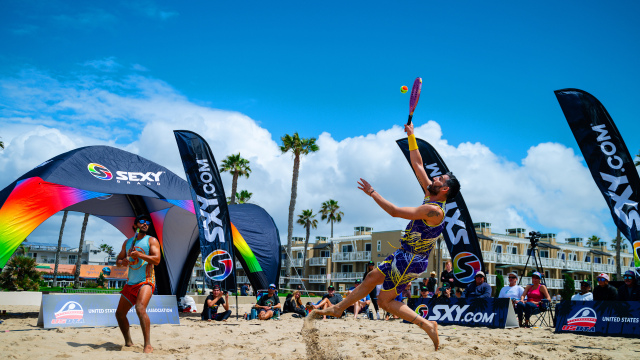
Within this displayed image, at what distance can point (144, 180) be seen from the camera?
12695 millimetres

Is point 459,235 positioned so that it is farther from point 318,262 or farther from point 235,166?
point 318,262

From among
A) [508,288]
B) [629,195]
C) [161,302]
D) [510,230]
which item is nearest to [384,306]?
[161,302]

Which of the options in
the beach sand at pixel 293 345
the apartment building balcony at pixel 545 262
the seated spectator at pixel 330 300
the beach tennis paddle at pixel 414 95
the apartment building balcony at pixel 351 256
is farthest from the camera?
the apartment building balcony at pixel 351 256

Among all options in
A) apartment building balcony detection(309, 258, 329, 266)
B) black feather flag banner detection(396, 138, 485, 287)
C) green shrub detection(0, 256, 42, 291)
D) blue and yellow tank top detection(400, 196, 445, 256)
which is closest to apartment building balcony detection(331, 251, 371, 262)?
apartment building balcony detection(309, 258, 329, 266)

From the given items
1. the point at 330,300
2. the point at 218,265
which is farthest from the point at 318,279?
the point at 218,265

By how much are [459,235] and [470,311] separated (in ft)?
7.50

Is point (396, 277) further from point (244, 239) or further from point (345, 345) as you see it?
point (244, 239)

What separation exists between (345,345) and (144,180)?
798cm

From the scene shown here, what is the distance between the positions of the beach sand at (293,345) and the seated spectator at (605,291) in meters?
1.29

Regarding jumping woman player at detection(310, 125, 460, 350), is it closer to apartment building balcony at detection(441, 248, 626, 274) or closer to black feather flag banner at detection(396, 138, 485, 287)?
black feather flag banner at detection(396, 138, 485, 287)

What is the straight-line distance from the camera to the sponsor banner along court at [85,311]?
839 centimetres

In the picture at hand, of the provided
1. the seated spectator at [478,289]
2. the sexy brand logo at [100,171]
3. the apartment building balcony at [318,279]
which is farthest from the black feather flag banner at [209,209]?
the apartment building balcony at [318,279]

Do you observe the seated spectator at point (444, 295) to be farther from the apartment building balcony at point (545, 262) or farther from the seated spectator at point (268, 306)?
the apartment building balcony at point (545, 262)

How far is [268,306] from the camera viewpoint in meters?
12.2
